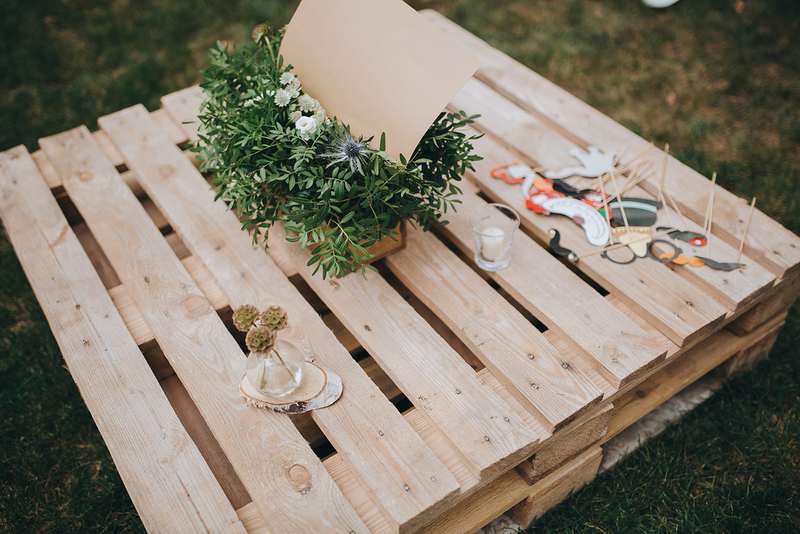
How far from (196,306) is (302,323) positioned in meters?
0.28

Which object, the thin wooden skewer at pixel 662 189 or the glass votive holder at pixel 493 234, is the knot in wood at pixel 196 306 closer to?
the glass votive holder at pixel 493 234

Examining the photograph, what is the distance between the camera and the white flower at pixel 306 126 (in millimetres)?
1223

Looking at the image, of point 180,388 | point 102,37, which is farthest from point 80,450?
point 102,37

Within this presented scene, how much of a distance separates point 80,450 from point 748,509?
71.3 inches

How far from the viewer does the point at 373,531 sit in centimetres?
107

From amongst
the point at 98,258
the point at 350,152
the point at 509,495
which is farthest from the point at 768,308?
the point at 98,258

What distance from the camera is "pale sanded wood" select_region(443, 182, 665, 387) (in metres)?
1.26

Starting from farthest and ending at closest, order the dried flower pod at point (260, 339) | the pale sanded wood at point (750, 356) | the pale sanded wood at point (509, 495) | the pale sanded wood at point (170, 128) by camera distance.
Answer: the pale sanded wood at point (170, 128) < the pale sanded wood at point (750, 356) < the pale sanded wood at point (509, 495) < the dried flower pod at point (260, 339)

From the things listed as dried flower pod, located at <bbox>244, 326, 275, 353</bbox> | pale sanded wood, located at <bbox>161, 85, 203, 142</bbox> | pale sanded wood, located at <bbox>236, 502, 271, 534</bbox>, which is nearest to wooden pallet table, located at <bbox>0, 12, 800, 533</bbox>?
pale sanded wood, located at <bbox>236, 502, 271, 534</bbox>

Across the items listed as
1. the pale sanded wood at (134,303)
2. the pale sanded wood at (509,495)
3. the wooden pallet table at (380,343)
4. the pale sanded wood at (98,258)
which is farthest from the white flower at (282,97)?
the pale sanded wood at (509,495)

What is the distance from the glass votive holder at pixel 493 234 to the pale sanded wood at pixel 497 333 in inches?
2.1

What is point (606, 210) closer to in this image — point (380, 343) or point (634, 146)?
point (634, 146)

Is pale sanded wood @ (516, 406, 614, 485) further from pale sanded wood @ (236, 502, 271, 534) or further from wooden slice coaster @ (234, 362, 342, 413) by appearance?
pale sanded wood @ (236, 502, 271, 534)

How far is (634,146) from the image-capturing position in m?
1.75
